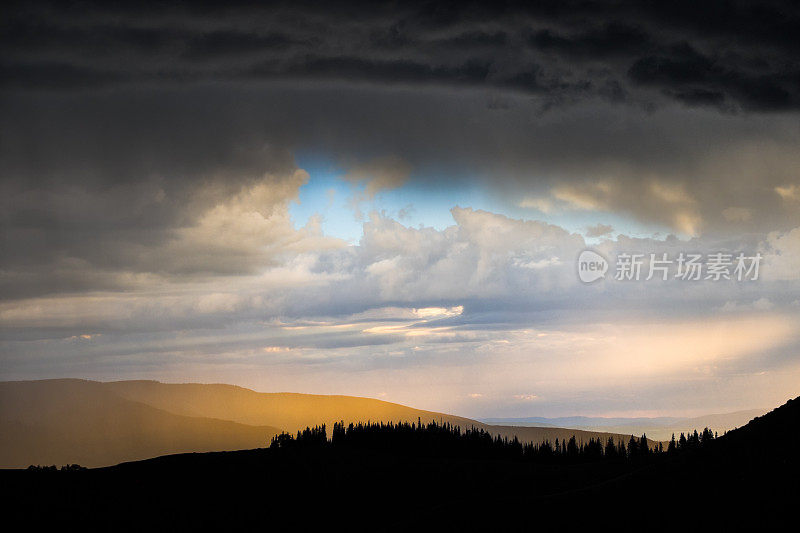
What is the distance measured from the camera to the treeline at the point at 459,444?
111 meters

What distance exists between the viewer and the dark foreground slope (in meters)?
39.6

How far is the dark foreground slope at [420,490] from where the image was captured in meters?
39.6

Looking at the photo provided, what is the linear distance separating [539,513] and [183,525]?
26.4 metres

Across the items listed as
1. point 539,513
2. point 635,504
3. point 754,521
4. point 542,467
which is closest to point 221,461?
point 542,467

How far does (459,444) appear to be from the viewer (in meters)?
126

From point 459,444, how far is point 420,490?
61.0 meters

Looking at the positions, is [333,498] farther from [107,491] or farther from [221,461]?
[107,491]

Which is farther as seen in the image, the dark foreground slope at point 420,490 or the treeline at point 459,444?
the treeline at point 459,444

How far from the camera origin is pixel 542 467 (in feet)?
235

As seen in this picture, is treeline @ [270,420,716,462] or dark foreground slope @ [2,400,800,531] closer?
dark foreground slope @ [2,400,800,531]

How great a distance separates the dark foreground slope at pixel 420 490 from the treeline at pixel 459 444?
34463mm

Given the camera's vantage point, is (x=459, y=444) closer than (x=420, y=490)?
No

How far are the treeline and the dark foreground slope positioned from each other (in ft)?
113

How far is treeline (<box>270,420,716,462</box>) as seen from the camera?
4387 inches
